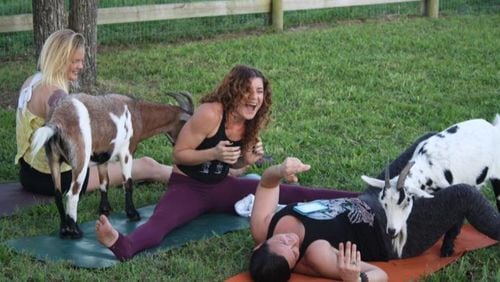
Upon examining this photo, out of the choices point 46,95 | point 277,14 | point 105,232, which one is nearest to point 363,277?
point 105,232

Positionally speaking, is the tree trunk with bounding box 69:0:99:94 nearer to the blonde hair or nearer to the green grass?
the green grass

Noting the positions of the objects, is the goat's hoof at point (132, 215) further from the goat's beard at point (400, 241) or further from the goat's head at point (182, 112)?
the goat's beard at point (400, 241)

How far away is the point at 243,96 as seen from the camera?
5.18 meters

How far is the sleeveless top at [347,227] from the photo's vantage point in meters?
4.61

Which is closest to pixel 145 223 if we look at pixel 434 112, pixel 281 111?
pixel 281 111

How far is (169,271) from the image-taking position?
4660mm

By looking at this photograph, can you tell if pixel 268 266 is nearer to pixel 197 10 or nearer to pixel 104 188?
pixel 104 188

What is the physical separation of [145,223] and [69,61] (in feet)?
4.27

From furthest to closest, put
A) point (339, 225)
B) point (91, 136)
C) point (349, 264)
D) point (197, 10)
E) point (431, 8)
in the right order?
point (431, 8)
point (197, 10)
point (91, 136)
point (339, 225)
point (349, 264)

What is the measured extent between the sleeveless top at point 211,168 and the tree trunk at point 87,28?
3.86 metres

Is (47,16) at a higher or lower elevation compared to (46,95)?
higher

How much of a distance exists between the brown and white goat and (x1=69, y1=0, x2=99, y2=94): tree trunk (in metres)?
3.42

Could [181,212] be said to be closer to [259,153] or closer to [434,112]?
[259,153]

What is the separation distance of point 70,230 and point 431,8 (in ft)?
34.7
